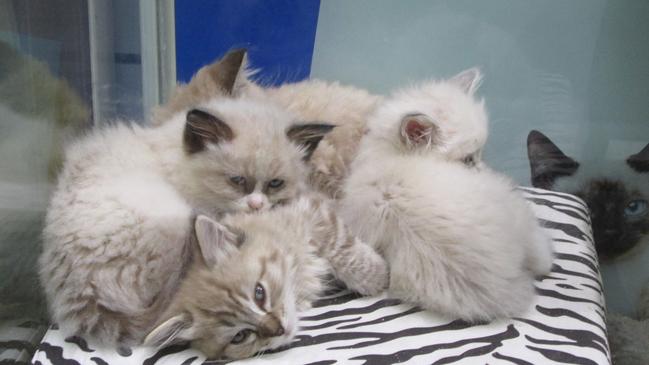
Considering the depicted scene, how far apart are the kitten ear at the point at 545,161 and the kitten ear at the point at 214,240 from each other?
137 cm

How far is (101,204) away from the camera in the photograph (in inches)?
49.8

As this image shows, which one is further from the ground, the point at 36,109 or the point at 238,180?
the point at 36,109

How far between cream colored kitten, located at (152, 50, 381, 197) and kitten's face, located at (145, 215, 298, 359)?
442mm

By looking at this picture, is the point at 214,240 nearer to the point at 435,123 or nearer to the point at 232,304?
the point at 232,304

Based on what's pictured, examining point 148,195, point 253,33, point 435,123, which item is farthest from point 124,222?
point 253,33

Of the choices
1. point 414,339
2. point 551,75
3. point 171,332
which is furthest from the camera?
point 551,75

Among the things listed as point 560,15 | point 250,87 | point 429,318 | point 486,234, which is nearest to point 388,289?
point 429,318

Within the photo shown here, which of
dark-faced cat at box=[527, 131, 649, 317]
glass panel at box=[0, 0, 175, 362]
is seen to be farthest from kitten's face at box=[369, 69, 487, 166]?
glass panel at box=[0, 0, 175, 362]

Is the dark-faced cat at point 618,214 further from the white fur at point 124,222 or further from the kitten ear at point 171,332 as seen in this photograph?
the kitten ear at point 171,332

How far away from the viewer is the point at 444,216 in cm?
134

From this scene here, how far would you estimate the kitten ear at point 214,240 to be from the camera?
1190 millimetres

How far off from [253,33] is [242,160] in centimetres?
94

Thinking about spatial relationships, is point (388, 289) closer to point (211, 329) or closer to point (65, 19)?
point (211, 329)

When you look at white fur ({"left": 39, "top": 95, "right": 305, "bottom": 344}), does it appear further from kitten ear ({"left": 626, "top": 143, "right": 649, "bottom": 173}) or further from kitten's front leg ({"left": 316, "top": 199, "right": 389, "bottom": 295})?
kitten ear ({"left": 626, "top": 143, "right": 649, "bottom": 173})
